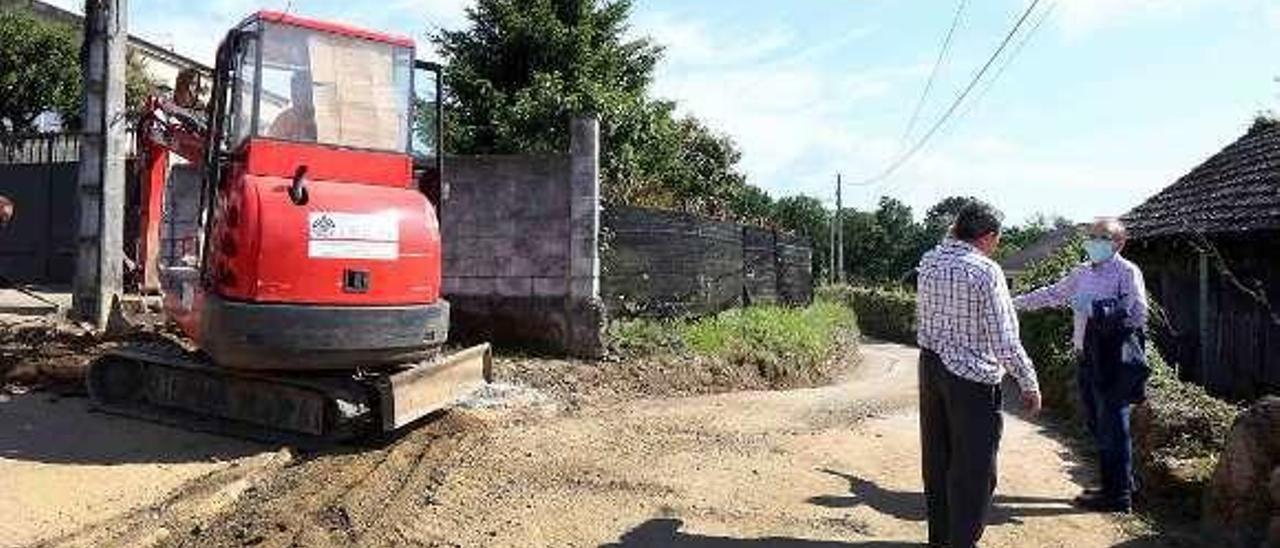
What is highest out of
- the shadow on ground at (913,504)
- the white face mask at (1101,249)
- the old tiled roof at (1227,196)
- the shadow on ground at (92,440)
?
the old tiled roof at (1227,196)

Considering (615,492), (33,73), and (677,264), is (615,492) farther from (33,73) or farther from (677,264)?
(33,73)

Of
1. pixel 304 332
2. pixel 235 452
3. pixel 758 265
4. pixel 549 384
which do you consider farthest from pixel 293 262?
pixel 758 265

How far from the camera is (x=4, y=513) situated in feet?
21.5

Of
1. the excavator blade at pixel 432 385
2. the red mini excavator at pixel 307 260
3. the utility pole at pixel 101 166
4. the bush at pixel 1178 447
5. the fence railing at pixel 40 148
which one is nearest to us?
the bush at pixel 1178 447

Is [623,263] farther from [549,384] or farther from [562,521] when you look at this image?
[562,521]

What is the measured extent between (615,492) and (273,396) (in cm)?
289

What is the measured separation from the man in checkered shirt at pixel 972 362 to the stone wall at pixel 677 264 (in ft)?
26.0

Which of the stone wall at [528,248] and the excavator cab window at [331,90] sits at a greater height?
the excavator cab window at [331,90]

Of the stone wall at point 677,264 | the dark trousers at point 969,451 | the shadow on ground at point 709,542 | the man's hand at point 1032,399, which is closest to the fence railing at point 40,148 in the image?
the stone wall at point 677,264

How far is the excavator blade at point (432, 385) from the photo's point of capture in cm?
841

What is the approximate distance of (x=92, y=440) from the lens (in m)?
8.47

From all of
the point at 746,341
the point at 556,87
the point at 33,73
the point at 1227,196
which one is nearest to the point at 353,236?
the point at 746,341

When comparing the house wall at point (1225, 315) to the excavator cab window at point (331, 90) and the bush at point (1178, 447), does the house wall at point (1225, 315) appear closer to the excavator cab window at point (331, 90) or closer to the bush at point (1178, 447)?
the bush at point (1178, 447)

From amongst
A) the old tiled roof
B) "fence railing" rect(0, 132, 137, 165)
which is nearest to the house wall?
the old tiled roof
